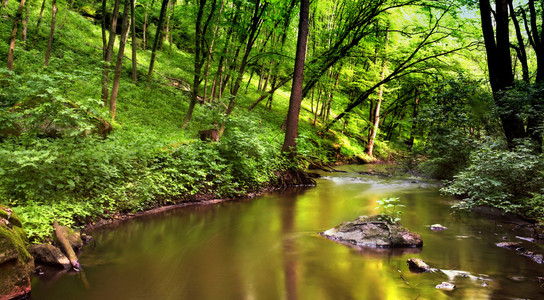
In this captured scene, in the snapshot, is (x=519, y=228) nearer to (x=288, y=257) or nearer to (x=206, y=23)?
(x=288, y=257)

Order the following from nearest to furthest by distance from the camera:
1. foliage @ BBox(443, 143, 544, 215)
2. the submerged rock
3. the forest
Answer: the submerged rock → the forest → foliage @ BBox(443, 143, 544, 215)

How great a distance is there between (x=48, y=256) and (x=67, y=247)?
312mm

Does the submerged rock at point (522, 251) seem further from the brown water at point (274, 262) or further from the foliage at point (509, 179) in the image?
the foliage at point (509, 179)

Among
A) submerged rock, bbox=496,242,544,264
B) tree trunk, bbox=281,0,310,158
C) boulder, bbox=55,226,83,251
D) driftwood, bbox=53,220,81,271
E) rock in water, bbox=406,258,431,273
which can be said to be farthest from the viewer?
tree trunk, bbox=281,0,310,158

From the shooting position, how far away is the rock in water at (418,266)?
439 centimetres

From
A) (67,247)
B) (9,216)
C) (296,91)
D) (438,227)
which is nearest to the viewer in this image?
(9,216)

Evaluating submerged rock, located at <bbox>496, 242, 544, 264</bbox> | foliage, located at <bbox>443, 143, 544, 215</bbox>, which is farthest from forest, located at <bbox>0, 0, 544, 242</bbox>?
submerged rock, located at <bbox>496, 242, 544, 264</bbox>

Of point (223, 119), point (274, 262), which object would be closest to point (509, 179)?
point (274, 262)

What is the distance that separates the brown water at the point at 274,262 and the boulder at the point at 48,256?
0.85ft

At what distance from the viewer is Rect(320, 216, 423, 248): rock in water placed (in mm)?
5461

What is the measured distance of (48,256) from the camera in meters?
4.03

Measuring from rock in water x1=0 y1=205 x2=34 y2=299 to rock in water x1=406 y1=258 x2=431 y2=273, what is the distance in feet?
15.7

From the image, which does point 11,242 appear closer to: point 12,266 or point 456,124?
point 12,266

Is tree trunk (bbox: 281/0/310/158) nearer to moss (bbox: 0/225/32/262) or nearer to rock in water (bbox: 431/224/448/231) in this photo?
rock in water (bbox: 431/224/448/231)
